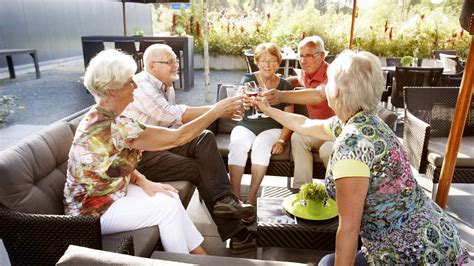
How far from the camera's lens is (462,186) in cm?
388

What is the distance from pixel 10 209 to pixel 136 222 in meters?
0.61

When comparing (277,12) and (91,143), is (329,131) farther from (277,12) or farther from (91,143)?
(277,12)

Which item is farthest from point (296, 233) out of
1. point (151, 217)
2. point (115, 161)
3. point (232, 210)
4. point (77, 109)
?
point (77, 109)

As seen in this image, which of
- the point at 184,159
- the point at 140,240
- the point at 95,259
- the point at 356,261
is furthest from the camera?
the point at 184,159

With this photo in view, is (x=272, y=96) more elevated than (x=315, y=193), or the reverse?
(x=272, y=96)

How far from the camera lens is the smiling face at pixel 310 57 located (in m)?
3.45

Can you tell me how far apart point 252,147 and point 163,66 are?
1.02 meters

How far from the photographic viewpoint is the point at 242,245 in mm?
2717

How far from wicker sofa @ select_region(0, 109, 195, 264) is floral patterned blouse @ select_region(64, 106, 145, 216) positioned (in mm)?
151

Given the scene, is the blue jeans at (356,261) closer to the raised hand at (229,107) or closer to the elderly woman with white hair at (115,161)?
the elderly woman with white hair at (115,161)

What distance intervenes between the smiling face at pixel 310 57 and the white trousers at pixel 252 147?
0.70 metres

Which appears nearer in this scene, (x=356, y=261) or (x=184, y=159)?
(x=356, y=261)

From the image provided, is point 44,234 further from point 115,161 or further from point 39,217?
point 115,161

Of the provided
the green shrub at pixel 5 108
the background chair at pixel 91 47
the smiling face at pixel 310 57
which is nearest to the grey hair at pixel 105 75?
the smiling face at pixel 310 57
